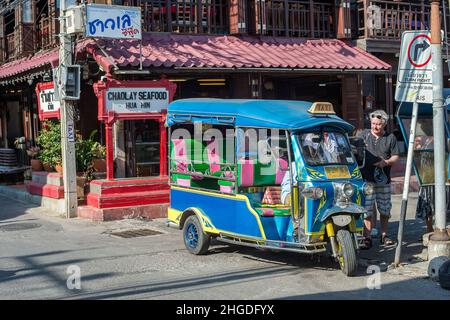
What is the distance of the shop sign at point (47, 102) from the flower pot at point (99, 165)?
131cm

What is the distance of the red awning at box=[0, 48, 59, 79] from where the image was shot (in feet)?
46.7

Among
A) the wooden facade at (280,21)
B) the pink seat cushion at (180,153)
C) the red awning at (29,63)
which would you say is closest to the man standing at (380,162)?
the pink seat cushion at (180,153)

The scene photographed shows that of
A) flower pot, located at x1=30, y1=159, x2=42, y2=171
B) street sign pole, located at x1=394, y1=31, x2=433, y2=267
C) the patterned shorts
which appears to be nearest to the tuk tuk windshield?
street sign pole, located at x1=394, y1=31, x2=433, y2=267

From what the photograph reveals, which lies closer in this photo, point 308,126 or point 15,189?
point 308,126

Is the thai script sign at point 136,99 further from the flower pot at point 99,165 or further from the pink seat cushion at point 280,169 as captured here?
the pink seat cushion at point 280,169

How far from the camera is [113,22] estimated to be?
1249 centimetres

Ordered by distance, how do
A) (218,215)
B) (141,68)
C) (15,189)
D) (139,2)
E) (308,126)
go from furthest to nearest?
(15,189)
(139,2)
(141,68)
(218,215)
(308,126)

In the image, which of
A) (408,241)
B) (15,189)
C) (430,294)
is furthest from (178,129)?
(15,189)

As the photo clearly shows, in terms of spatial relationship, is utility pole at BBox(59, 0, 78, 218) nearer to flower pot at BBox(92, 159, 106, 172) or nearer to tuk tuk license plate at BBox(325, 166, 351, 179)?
flower pot at BBox(92, 159, 106, 172)

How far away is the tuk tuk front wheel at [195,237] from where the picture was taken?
8.84 meters

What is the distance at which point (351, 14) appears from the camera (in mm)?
17422

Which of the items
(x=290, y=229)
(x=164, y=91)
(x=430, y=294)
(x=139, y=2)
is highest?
(x=139, y=2)
